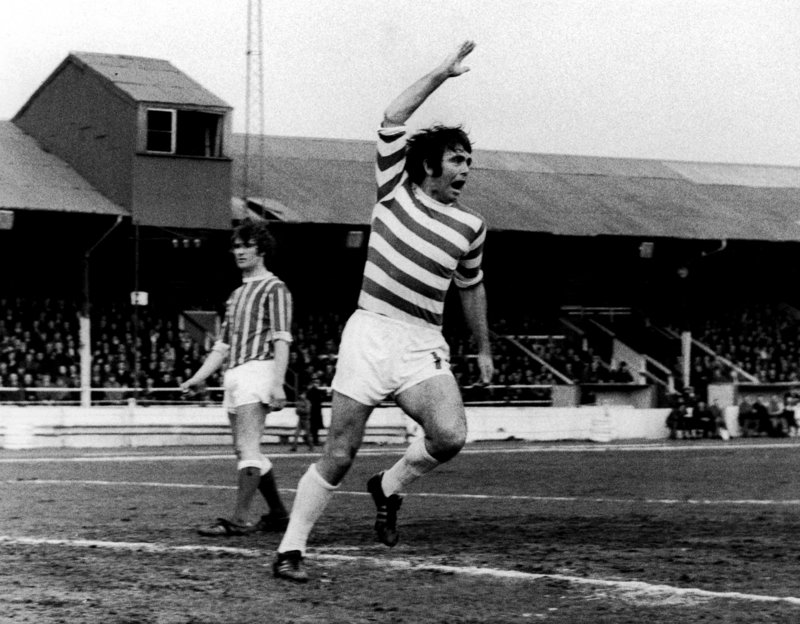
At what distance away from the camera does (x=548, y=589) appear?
22.8ft

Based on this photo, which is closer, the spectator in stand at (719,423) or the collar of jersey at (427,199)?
the collar of jersey at (427,199)

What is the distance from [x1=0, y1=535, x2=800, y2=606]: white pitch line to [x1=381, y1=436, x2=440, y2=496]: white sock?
1.93 ft

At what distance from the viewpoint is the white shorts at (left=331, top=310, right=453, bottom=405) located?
25.1 ft

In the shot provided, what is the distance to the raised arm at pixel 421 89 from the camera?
7.77 m

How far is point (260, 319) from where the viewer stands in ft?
33.0

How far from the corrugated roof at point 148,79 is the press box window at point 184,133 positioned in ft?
1.19

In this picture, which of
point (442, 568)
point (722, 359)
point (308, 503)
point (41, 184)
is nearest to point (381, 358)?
point (308, 503)

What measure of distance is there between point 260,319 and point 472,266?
7.55ft

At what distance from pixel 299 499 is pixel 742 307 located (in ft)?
150

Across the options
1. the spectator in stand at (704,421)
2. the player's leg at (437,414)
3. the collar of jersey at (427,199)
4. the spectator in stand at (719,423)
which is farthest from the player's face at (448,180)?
the spectator in stand at (719,423)

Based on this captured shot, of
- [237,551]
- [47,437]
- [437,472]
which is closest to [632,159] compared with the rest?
[47,437]

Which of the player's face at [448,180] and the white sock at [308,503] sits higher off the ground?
the player's face at [448,180]

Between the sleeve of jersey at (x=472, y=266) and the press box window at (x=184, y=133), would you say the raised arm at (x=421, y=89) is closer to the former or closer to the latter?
the sleeve of jersey at (x=472, y=266)

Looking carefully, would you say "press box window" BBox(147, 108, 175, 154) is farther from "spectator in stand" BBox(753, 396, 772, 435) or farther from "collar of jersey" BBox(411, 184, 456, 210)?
"collar of jersey" BBox(411, 184, 456, 210)
